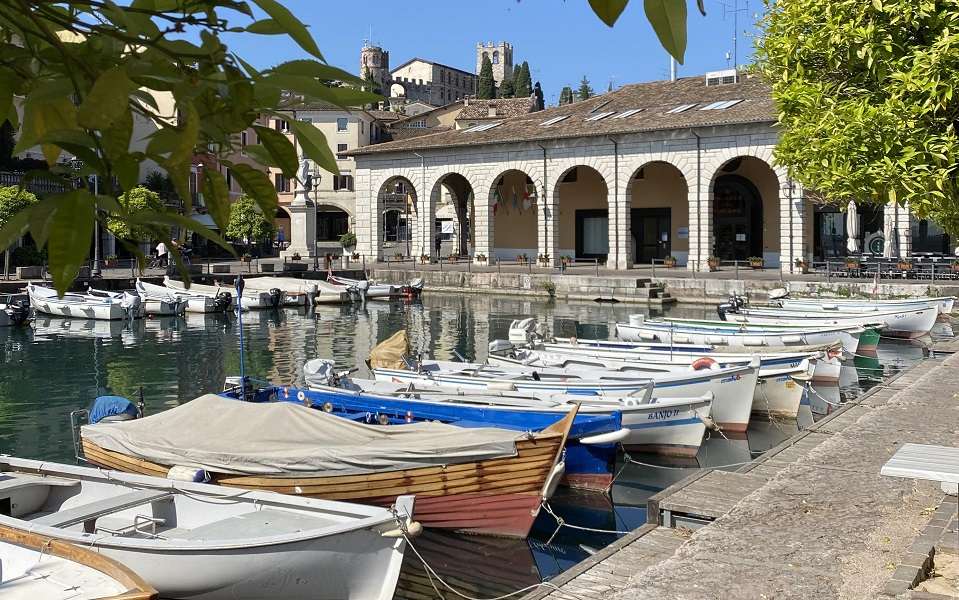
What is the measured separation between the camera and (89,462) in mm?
13555

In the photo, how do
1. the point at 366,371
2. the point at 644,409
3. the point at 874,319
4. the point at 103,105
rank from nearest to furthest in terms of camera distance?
the point at 103,105
the point at 644,409
the point at 366,371
the point at 874,319

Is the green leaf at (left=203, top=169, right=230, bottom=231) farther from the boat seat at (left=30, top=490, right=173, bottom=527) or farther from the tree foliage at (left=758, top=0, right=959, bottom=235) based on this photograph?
the tree foliage at (left=758, top=0, right=959, bottom=235)

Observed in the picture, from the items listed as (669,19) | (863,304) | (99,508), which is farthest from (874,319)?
(669,19)

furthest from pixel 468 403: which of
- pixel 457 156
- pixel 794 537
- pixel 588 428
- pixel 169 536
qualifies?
pixel 457 156

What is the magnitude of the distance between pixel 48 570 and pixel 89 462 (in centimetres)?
607

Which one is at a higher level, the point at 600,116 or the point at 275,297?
the point at 600,116

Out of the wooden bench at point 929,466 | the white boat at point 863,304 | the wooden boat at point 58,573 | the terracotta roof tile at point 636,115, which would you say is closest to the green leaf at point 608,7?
the wooden bench at point 929,466

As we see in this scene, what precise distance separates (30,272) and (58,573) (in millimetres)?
37641

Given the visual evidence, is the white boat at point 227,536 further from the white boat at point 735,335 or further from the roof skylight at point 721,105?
the roof skylight at point 721,105

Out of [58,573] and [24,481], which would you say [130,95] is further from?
[24,481]

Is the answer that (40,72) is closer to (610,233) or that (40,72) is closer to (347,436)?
(347,436)

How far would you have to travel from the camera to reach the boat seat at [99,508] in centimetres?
915

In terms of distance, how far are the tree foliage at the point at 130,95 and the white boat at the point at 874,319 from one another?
26067 mm

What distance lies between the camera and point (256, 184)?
5.94ft
